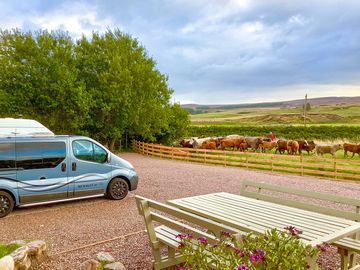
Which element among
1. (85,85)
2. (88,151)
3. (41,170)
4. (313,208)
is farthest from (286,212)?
(85,85)

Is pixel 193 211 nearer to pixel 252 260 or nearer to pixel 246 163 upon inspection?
pixel 252 260

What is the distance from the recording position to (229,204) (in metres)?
4.53

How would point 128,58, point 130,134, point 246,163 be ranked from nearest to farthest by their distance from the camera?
1. point 246,163
2. point 128,58
3. point 130,134

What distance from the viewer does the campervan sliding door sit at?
6812 millimetres

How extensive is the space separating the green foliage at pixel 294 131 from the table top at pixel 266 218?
90.5ft

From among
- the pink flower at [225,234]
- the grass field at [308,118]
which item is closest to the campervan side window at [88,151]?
the pink flower at [225,234]

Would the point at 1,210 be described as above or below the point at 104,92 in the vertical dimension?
below

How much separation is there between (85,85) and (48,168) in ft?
56.6

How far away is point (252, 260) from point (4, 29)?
83.7 feet

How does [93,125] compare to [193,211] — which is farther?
[93,125]

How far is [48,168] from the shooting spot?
23.3ft

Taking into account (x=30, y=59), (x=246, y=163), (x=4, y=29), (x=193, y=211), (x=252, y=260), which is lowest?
(x=246, y=163)

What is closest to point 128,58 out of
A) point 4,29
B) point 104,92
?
point 104,92

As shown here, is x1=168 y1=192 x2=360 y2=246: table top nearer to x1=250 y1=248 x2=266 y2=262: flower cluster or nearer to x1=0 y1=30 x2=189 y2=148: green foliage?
x1=250 y1=248 x2=266 y2=262: flower cluster
